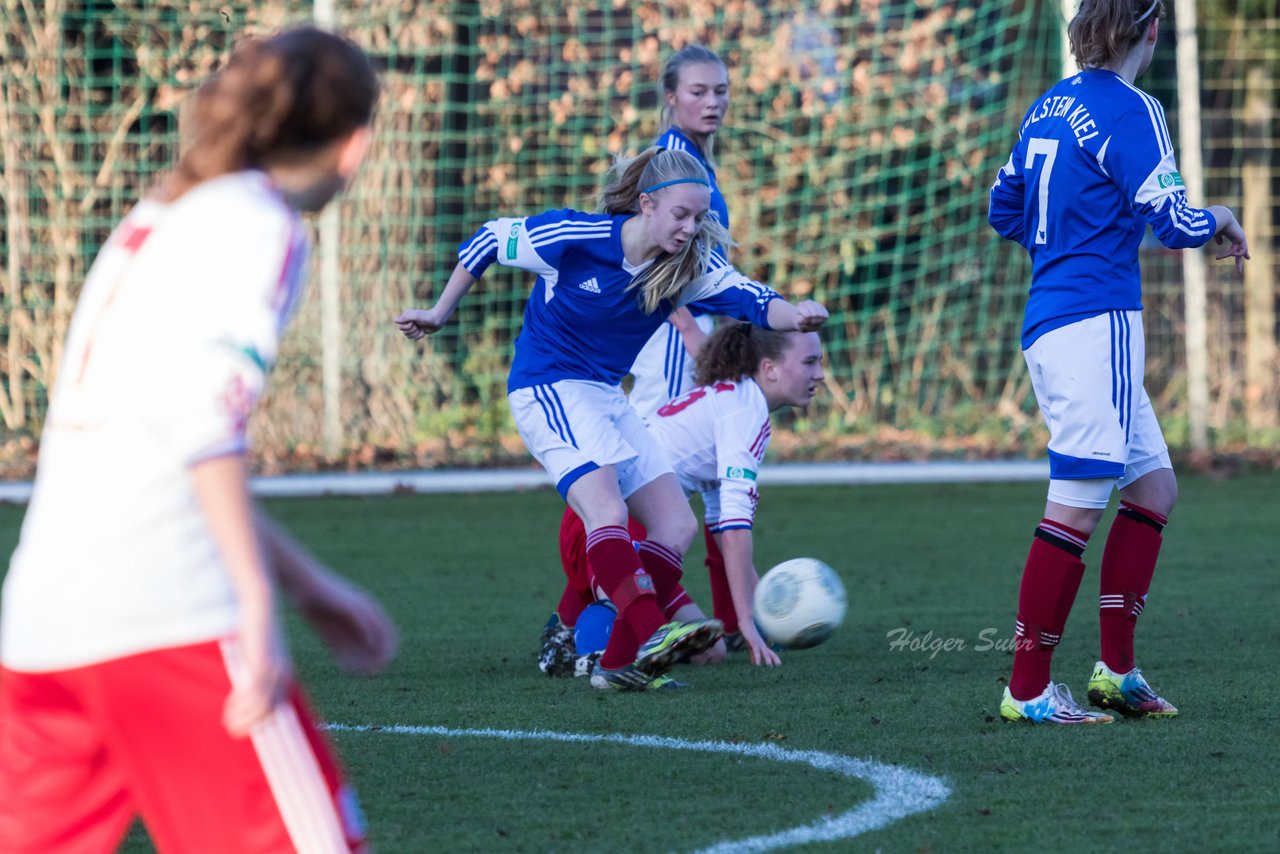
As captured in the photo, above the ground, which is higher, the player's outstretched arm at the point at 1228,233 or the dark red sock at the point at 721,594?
the player's outstretched arm at the point at 1228,233

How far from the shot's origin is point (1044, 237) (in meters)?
4.18

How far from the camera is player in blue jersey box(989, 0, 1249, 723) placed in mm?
3990

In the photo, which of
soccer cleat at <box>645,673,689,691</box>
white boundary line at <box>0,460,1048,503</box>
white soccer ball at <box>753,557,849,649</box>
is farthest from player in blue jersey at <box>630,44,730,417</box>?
white boundary line at <box>0,460,1048,503</box>

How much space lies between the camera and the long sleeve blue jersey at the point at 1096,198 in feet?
12.9

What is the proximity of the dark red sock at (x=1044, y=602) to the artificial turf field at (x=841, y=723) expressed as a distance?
14cm

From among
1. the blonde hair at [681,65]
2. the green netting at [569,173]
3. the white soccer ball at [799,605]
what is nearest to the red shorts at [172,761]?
the white soccer ball at [799,605]

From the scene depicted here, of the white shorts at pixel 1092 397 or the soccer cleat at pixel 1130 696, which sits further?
the soccer cleat at pixel 1130 696

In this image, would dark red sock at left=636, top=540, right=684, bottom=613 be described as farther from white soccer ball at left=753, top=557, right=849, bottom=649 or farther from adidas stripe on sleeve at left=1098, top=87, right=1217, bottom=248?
adidas stripe on sleeve at left=1098, top=87, right=1217, bottom=248

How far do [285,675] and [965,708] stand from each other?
2.82 m

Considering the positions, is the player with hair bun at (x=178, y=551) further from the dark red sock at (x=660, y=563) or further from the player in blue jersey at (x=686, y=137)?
the player in blue jersey at (x=686, y=137)

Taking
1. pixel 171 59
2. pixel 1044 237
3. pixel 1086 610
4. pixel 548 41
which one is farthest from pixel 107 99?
pixel 1044 237

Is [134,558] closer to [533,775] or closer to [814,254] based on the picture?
[533,775]

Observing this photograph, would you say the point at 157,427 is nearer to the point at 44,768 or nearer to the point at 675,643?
the point at 44,768

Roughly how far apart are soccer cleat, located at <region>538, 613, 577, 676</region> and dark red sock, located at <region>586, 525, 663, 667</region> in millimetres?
292
